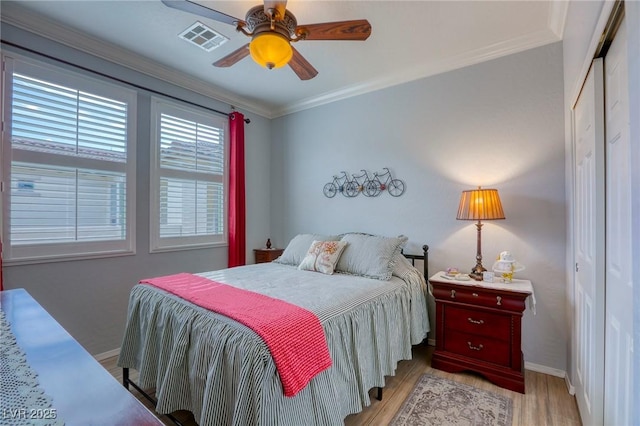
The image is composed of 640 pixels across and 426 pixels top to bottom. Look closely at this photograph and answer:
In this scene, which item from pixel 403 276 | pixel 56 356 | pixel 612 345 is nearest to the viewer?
pixel 56 356

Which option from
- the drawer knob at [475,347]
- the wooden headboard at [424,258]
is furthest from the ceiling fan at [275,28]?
the drawer knob at [475,347]

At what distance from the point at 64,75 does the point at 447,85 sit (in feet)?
11.1

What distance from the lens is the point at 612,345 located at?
1267 millimetres

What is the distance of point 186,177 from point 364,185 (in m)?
2.02

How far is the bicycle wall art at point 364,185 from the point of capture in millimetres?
3180

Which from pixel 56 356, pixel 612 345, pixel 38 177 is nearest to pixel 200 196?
pixel 38 177

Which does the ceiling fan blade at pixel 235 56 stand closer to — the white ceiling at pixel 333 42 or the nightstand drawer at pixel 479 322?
the white ceiling at pixel 333 42

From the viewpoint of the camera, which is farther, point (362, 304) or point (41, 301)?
point (41, 301)

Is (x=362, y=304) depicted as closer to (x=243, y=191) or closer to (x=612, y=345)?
(x=612, y=345)

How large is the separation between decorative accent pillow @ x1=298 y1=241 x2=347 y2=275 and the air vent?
199cm

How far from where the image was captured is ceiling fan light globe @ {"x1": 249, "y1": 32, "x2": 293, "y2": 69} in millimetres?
1641

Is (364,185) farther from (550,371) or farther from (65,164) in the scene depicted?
(65,164)

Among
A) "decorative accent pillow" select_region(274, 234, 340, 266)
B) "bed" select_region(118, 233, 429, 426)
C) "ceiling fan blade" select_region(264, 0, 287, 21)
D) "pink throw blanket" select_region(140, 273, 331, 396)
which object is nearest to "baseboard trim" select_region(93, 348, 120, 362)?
"bed" select_region(118, 233, 429, 426)

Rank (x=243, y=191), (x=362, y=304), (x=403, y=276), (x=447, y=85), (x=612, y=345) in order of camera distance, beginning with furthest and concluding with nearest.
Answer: (x=243, y=191) < (x=447, y=85) < (x=403, y=276) < (x=362, y=304) < (x=612, y=345)
